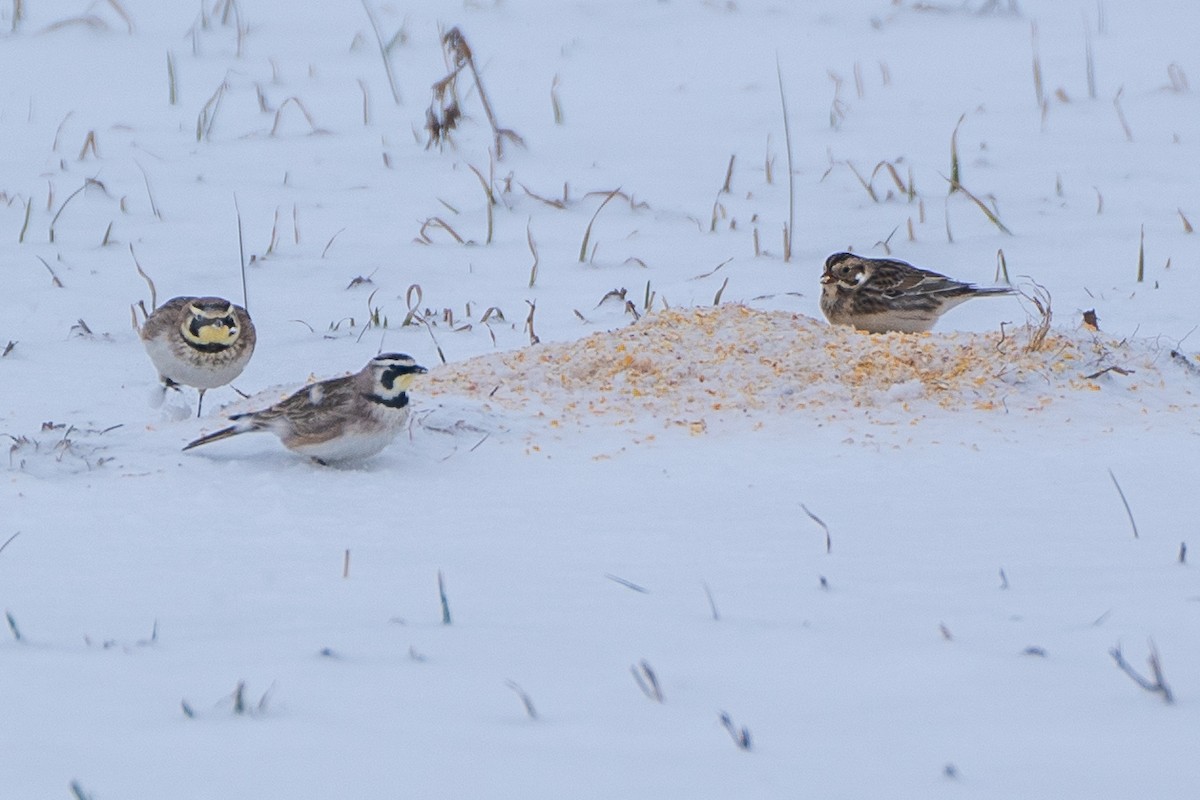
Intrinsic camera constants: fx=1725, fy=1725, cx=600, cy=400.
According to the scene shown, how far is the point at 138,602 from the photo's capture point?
153 inches

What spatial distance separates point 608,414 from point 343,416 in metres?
1.04

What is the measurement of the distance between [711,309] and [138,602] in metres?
3.49

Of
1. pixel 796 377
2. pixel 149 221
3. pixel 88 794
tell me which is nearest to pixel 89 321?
pixel 149 221

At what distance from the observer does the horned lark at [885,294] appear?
303 inches

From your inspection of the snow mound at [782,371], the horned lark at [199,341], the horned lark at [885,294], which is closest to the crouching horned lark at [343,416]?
the snow mound at [782,371]

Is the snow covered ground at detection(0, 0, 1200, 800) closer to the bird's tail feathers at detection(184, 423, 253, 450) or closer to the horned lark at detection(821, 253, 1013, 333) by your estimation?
the bird's tail feathers at detection(184, 423, 253, 450)

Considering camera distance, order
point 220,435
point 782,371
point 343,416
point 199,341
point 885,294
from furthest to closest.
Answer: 1. point 885,294
2. point 199,341
3. point 782,371
4. point 220,435
5. point 343,416

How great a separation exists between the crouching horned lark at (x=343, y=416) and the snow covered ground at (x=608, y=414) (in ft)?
0.32

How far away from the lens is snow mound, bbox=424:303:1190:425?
5.90m

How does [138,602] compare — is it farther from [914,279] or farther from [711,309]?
[914,279]

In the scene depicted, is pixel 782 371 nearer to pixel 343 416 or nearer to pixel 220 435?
pixel 343 416

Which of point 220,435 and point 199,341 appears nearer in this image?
point 220,435

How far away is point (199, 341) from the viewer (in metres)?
6.75

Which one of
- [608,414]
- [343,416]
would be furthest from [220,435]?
[608,414]
